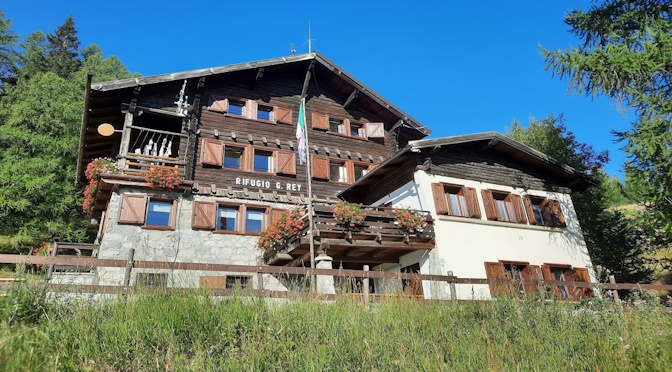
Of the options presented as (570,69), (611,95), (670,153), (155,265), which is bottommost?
(155,265)

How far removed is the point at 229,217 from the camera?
663 inches

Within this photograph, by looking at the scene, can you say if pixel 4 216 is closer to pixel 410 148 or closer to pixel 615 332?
pixel 410 148

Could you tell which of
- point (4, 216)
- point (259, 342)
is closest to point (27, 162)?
point (4, 216)

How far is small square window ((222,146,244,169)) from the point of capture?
59.1 ft

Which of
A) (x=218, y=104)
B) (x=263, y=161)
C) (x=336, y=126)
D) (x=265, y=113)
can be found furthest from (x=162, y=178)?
(x=336, y=126)

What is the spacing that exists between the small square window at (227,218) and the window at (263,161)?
224 cm

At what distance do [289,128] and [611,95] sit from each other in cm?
1250

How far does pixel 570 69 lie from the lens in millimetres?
14094

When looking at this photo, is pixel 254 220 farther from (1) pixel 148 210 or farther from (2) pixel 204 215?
(1) pixel 148 210

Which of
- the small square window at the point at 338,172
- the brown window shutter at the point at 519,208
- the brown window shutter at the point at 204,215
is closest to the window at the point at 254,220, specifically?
the brown window shutter at the point at 204,215

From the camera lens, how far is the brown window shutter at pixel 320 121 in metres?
Result: 20.5

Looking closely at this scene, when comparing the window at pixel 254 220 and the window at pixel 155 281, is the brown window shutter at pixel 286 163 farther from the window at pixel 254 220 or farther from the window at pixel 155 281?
the window at pixel 155 281

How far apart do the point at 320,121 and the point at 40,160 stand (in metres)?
15.7

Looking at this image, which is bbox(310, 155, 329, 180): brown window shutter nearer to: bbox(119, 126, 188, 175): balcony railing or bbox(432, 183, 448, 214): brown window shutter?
bbox(119, 126, 188, 175): balcony railing
